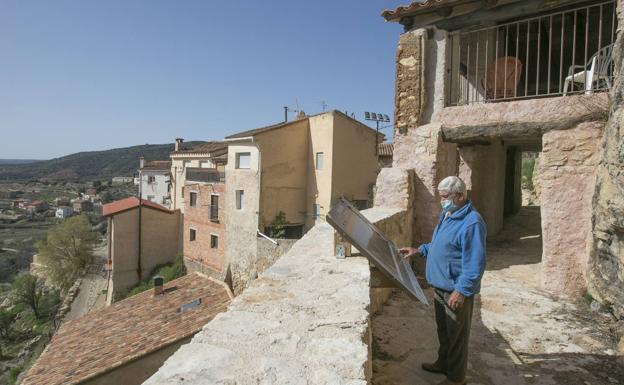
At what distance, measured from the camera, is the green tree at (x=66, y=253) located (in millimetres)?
32500

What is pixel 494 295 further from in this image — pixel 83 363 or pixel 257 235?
pixel 257 235

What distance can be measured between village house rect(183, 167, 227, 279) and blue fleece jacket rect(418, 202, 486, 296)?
20855mm

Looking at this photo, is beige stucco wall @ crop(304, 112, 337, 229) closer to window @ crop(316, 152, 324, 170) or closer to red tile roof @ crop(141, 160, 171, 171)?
window @ crop(316, 152, 324, 170)

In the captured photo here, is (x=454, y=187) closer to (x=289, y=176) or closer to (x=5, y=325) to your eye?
(x=289, y=176)

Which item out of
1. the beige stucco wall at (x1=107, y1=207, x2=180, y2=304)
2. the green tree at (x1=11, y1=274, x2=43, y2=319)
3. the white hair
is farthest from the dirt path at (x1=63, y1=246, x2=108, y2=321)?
the white hair

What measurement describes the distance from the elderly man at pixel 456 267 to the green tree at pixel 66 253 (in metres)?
36.5

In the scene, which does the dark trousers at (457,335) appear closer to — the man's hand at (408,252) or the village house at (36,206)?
the man's hand at (408,252)

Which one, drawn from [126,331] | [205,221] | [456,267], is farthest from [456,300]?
[205,221]

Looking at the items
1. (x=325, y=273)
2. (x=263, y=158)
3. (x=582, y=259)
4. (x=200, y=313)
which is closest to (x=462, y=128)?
(x=582, y=259)

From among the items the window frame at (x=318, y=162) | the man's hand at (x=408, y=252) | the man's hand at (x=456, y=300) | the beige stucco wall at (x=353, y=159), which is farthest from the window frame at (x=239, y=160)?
the man's hand at (x=456, y=300)

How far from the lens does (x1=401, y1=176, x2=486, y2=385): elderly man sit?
8.53 ft

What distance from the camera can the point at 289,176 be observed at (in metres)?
22.5

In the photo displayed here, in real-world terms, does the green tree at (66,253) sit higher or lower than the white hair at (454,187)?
lower

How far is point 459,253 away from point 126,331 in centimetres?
1115
